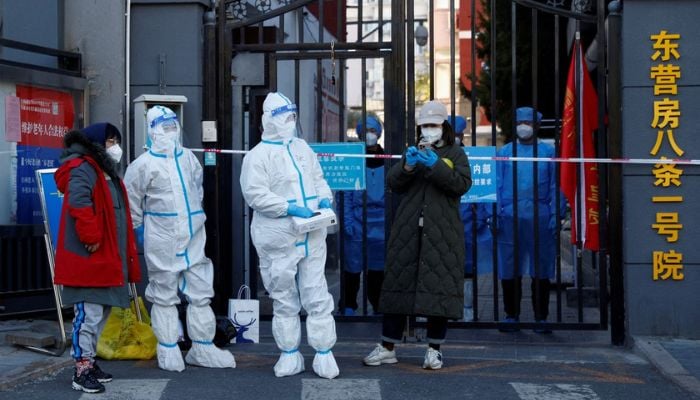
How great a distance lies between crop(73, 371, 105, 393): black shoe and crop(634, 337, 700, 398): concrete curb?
11.9 ft

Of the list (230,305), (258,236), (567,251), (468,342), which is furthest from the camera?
(567,251)

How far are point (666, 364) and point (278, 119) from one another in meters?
3.13

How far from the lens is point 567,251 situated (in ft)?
50.1

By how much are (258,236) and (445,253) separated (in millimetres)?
1275

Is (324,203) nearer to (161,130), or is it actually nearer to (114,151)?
(161,130)

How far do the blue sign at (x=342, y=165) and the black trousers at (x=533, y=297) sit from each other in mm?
1541

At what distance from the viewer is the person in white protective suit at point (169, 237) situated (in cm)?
702

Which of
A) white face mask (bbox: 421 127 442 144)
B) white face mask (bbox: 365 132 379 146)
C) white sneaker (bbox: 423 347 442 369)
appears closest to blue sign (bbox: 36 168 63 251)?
white face mask (bbox: 365 132 379 146)

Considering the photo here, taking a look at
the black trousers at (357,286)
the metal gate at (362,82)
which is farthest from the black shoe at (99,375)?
the black trousers at (357,286)

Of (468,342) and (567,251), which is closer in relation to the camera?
(468,342)

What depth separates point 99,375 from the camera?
6.52 meters

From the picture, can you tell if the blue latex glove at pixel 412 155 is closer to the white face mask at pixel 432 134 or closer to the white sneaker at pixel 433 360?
the white face mask at pixel 432 134

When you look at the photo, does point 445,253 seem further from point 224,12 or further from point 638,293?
point 224,12

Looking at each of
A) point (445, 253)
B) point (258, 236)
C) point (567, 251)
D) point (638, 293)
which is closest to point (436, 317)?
point (445, 253)
